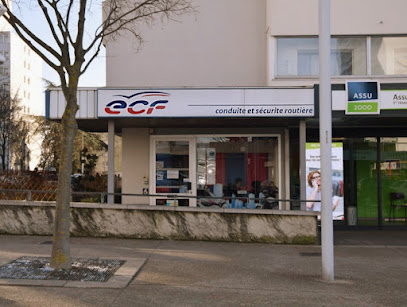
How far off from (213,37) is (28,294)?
949 cm

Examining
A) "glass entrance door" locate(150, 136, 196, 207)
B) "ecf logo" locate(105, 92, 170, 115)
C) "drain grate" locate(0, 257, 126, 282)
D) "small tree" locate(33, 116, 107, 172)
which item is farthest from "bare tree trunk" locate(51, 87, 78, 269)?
"small tree" locate(33, 116, 107, 172)

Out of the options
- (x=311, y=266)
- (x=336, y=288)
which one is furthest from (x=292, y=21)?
(x=336, y=288)

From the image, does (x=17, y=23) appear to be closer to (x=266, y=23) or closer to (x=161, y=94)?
(x=161, y=94)

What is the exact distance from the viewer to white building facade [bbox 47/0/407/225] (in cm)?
1230

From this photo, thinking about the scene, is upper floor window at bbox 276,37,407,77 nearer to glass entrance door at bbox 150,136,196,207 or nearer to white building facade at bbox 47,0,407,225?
white building facade at bbox 47,0,407,225

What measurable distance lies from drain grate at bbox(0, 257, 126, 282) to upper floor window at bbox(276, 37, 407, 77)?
705 centimetres

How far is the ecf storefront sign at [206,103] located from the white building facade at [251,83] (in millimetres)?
1419

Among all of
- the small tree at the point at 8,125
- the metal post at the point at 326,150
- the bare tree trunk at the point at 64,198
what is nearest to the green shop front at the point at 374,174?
the metal post at the point at 326,150

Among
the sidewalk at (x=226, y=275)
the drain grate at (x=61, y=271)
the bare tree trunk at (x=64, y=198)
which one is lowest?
the sidewalk at (x=226, y=275)

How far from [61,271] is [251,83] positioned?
8.10 meters

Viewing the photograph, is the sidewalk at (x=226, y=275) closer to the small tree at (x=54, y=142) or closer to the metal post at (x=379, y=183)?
the metal post at (x=379, y=183)

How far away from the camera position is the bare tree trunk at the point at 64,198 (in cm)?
745

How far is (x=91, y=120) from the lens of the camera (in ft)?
38.4

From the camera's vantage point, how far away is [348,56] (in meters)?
12.4
